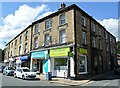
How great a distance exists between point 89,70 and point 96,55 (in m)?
4.39

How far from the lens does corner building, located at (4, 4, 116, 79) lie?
2381cm

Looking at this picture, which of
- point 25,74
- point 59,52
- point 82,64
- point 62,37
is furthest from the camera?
point 62,37

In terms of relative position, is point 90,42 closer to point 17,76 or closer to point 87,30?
point 87,30

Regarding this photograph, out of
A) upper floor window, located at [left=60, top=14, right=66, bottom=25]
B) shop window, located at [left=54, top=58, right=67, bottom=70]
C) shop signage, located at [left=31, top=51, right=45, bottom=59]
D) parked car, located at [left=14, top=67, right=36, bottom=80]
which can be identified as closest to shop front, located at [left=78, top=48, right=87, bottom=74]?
shop window, located at [left=54, top=58, right=67, bottom=70]

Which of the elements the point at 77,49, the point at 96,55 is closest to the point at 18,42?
the point at 96,55

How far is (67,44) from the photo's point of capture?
2428cm

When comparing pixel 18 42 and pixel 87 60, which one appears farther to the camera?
pixel 18 42

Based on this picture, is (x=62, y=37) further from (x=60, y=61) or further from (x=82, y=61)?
(x=82, y=61)

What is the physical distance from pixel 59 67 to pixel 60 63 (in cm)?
56

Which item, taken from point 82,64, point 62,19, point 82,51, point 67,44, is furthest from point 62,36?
point 82,64

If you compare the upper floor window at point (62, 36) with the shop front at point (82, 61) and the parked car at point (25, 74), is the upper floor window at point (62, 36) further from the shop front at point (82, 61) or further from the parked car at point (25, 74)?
A: the parked car at point (25, 74)

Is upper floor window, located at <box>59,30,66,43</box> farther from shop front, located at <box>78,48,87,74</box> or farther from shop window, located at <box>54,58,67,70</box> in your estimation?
shop front, located at <box>78,48,87,74</box>

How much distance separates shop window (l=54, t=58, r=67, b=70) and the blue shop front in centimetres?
129

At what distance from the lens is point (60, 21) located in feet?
87.1
